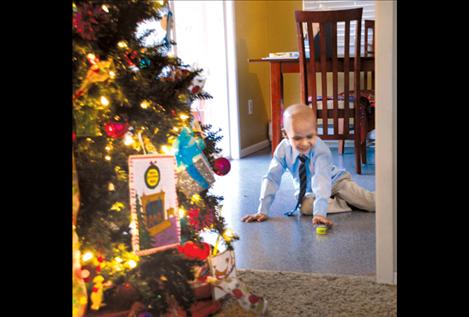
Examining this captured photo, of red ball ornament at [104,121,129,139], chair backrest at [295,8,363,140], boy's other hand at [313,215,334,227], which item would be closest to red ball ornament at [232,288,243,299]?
red ball ornament at [104,121,129,139]

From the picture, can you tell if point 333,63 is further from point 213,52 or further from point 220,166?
point 220,166

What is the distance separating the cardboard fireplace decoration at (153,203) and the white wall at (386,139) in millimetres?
643

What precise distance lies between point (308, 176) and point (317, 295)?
3.65 ft

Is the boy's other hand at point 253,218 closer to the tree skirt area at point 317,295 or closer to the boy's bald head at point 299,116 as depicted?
the boy's bald head at point 299,116

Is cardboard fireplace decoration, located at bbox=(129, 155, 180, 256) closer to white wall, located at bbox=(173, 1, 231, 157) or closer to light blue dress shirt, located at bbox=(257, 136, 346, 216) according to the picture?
light blue dress shirt, located at bbox=(257, 136, 346, 216)

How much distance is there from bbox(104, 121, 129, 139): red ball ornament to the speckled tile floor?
817 mm

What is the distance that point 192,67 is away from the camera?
155 centimetres

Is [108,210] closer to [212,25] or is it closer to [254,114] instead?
[212,25]

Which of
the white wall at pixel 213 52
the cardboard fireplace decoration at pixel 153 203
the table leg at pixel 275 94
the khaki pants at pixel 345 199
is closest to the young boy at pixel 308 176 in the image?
the khaki pants at pixel 345 199

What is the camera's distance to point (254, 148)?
510 centimetres

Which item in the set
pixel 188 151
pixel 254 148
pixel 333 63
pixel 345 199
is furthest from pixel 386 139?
pixel 254 148
